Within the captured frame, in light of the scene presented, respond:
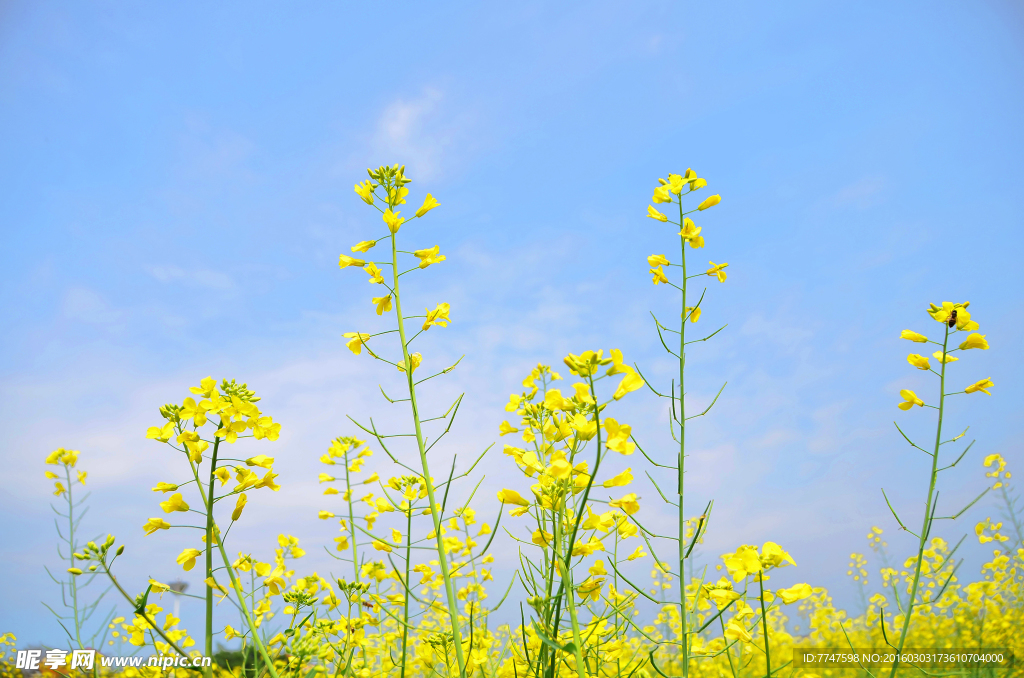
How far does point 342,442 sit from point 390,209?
2348mm

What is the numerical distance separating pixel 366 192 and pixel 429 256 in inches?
17.2

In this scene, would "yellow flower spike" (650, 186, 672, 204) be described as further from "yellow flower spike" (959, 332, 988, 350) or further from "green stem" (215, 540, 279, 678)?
"green stem" (215, 540, 279, 678)

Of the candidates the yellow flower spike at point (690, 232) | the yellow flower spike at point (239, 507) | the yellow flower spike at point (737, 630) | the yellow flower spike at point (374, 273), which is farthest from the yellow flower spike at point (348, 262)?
the yellow flower spike at point (737, 630)

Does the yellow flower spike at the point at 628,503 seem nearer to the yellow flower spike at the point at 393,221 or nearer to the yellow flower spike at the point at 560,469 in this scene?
the yellow flower spike at the point at 560,469

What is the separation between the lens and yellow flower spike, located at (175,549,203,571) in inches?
82.4

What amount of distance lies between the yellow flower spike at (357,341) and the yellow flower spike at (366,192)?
66cm

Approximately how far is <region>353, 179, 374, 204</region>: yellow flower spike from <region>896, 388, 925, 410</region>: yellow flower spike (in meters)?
2.84

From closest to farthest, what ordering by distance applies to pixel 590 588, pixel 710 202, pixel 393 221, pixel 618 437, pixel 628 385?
1. pixel 618 437
2. pixel 628 385
3. pixel 590 588
4. pixel 393 221
5. pixel 710 202

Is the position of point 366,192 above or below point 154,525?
above

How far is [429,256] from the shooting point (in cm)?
267

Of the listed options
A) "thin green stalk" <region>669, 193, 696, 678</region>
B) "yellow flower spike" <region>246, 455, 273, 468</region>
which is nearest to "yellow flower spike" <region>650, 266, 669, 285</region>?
"thin green stalk" <region>669, 193, 696, 678</region>

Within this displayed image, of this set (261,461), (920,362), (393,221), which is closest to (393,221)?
(393,221)

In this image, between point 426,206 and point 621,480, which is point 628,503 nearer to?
point 621,480

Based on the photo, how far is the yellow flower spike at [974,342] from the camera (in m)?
2.66
